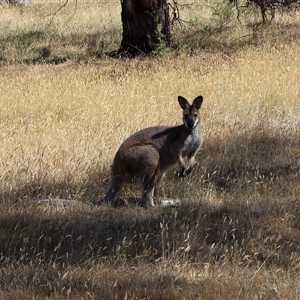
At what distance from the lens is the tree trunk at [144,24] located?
16391mm

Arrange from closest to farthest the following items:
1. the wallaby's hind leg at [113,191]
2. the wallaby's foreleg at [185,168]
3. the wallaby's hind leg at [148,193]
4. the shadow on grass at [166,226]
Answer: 1. the shadow on grass at [166,226]
2. the wallaby's hind leg at [148,193]
3. the wallaby's hind leg at [113,191]
4. the wallaby's foreleg at [185,168]

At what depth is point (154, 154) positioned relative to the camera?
6.97 meters

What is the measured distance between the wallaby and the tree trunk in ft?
30.1

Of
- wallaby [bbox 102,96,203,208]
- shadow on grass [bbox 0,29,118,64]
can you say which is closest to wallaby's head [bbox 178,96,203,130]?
wallaby [bbox 102,96,203,208]

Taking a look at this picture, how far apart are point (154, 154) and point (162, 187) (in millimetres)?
686

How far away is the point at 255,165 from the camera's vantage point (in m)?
8.06

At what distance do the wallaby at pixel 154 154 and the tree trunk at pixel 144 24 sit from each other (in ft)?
30.1

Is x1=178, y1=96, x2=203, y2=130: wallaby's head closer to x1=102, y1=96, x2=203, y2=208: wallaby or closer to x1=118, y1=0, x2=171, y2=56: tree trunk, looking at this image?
x1=102, y1=96, x2=203, y2=208: wallaby

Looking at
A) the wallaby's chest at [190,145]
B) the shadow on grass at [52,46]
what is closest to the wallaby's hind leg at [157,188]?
the wallaby's chest at [190,145]

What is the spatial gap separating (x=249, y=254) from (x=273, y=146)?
10.8 feet

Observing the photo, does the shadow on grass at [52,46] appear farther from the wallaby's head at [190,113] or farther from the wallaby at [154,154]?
the wallaby at [154,154]

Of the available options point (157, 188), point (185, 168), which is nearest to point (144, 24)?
point (185, 168)

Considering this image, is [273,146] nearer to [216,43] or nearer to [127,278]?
[127,278]

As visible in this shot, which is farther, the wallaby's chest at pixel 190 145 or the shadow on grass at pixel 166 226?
the wallaby's chest at pixel 190 145
